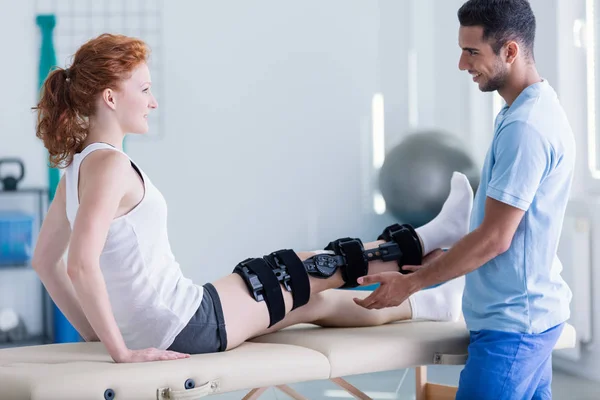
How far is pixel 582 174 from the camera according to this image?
10.5 feet

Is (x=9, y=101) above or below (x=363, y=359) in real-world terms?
above

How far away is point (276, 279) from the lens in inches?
70.4

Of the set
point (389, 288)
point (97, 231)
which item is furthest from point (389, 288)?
point (97, 231)

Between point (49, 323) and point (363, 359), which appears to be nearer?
point (363, 359)

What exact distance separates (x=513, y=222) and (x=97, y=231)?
0.86 metres

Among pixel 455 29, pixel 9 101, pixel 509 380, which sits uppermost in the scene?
pixel 455 29

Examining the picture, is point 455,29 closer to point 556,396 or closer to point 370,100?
point 370,100

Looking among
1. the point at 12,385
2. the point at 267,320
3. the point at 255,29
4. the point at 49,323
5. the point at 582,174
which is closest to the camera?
the point at 12,385

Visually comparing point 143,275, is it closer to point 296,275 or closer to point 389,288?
point 296,275

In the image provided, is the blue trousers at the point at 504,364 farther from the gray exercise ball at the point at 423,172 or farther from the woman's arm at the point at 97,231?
the gray exercise ball at the point at 423,172

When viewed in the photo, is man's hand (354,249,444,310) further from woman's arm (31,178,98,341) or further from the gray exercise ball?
the gray exercise ball

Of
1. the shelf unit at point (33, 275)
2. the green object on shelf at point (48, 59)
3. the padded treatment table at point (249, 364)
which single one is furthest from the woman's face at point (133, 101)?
the shelf unit at point (33, 275)

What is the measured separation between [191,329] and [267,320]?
204 mm

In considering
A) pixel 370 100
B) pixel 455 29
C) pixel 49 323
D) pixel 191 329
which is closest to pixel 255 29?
pixel 370 100
